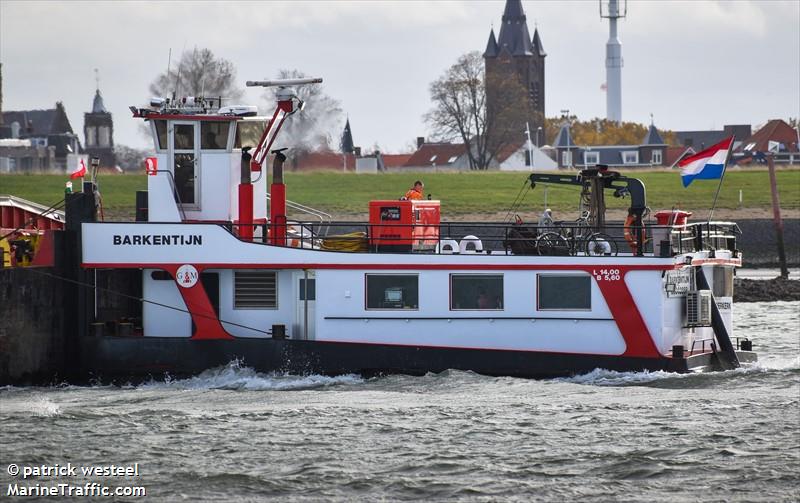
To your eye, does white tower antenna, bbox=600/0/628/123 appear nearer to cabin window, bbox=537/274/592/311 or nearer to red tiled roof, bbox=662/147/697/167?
red tiled roof, bbox=662/147/697/167

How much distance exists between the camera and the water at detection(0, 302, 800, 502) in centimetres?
Answer: 1975

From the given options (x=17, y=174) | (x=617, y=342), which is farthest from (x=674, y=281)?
(x=17, y=174)

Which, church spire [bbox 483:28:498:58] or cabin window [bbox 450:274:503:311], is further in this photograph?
church spire [bbox 483:28:498:58]

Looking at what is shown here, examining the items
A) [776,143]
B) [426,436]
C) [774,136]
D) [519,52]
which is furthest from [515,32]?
[426,436]

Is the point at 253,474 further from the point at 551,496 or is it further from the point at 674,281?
the point at 674,281

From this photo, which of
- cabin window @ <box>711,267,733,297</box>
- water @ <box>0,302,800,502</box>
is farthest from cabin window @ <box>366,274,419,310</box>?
cabin window @ <box>711,267,733,297</box>

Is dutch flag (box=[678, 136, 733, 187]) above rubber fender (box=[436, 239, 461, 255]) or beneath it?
above

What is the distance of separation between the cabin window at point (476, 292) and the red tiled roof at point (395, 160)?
330 ft

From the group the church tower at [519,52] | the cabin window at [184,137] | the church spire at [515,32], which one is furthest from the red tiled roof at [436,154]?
the cabin window at [184,137]

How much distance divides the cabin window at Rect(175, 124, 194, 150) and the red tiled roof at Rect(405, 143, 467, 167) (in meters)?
90.2

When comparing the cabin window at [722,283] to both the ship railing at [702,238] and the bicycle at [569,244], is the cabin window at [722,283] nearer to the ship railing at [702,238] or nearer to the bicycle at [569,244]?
the ship railing at [702,238]

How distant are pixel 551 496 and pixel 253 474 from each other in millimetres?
4021

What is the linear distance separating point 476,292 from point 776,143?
9291 centimetres

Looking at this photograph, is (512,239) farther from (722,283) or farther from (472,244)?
(722,283)
